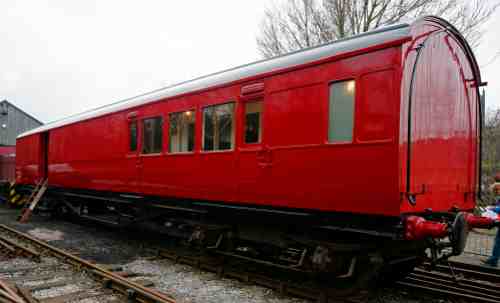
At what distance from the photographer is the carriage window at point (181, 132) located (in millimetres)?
7035

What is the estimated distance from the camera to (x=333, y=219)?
4852 millimetres

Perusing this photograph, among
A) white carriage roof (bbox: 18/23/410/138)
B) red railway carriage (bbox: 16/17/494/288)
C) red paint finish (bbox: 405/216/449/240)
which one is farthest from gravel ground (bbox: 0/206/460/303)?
white carriage roof (bbox: 18/23/410/138)

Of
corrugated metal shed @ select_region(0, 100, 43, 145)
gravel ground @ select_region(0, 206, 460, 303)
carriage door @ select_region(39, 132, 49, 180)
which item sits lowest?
gravel ground @ select_region(0, 206, 460, 303)

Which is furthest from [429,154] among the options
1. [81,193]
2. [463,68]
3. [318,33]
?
[318,33]

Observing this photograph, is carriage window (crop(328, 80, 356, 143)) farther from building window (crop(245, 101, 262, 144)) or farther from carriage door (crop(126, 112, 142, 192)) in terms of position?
carriage door (crop(126, 112, 142, 192))

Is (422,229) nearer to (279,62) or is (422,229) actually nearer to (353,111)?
(353,111)

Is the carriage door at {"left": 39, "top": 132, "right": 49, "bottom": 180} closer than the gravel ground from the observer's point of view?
No

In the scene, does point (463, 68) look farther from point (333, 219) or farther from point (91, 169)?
point (91, 169)

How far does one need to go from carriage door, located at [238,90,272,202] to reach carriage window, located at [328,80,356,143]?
1074mm

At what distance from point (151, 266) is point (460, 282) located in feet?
16.7

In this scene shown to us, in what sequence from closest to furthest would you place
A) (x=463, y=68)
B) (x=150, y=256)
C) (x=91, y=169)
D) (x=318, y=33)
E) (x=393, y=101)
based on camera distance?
(x=393, y=101) < (x=463, y=68) < (x=150, y=256) < (x=91, y=169) < (x=318, y=33)

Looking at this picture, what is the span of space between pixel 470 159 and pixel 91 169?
859 centimetres

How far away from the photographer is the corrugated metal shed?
35625 millimetres

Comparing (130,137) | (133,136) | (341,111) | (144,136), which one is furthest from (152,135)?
(341,111)
